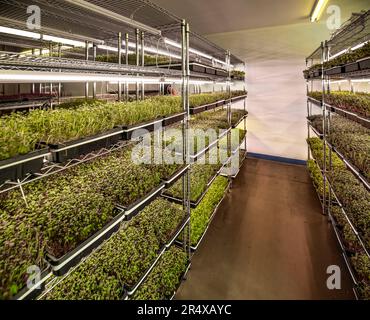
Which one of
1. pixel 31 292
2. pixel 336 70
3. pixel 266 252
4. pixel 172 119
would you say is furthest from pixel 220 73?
pixel 31 292

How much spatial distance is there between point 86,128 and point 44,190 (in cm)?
52

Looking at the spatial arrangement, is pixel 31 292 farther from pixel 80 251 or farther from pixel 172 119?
pixel 172 119

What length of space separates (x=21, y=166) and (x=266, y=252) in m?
2.76

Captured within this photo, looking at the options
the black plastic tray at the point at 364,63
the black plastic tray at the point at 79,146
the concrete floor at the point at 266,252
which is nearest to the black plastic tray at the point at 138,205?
the black plastic tray at the point at 79,146

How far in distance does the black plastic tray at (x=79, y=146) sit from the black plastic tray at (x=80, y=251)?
1.42 feet

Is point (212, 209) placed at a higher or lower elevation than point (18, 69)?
lower

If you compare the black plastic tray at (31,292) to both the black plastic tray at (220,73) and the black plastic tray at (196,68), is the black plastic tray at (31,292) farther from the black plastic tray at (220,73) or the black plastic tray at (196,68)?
the black plastic tray at (220,73)

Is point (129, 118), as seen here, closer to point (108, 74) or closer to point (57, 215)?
point (108, 74)

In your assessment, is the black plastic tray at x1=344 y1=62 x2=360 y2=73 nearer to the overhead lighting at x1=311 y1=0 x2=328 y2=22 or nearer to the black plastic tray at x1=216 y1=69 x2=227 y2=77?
the black plastic tray at x1=216 y1=69 x2=227 y2=77

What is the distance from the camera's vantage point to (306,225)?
349 cm

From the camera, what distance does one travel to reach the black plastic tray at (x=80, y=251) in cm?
106
